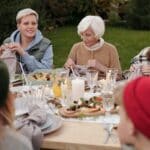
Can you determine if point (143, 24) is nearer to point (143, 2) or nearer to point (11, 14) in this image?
point (143, 2)

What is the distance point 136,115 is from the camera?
170 cm

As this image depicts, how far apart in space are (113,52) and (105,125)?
6.05ft

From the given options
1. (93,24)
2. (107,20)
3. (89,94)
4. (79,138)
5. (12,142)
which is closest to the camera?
(12,142)

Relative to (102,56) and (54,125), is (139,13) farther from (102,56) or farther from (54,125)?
(54,125)

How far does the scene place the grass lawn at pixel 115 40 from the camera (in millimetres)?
10727

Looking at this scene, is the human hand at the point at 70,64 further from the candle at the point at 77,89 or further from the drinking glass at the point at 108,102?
the drinking glass at the point at 108,102

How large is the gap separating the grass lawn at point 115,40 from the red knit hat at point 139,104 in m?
7.78

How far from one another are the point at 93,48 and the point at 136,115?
3149 millimetres

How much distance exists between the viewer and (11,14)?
32.7 ft

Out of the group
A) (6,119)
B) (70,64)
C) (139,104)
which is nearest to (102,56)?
(70,64)

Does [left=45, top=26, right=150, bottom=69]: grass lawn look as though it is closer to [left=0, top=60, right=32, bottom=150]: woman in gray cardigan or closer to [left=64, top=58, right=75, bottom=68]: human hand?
[left=64, top=58, right=75, bottom=68]: human hand

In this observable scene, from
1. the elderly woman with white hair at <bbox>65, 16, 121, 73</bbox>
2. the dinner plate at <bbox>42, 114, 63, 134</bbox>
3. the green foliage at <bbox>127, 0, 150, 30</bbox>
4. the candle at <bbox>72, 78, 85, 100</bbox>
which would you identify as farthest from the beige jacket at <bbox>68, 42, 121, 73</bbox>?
the green foliage at <bbox>127, 0, 150, 30</bbox>

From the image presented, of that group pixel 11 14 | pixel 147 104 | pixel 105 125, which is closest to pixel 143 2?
pixel 11 14

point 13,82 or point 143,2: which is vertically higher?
point 13,82
